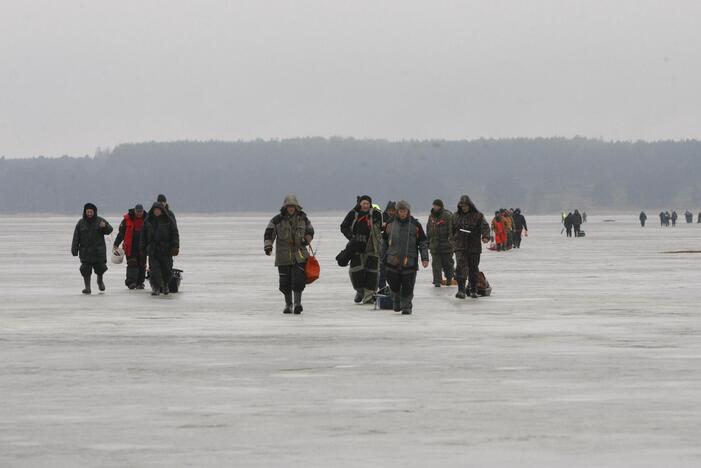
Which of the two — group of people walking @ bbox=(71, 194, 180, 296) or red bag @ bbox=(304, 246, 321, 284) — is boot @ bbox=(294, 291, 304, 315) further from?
group of people walking @ bbox=(71, 194, 180, 296)

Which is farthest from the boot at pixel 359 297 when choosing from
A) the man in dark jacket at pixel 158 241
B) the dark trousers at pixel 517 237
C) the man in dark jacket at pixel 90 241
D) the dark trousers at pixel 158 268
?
the dark trousers at pixel 517 237

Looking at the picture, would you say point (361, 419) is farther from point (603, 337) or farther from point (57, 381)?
point (603, 337)

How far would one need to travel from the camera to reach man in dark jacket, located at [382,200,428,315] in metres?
19.6

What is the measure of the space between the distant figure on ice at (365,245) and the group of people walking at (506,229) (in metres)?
25.3

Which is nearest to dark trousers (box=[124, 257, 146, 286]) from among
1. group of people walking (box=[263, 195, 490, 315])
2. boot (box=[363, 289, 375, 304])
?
group of people walking (box=[263, 195, 490, 315])

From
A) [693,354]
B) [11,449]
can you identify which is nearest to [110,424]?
[11,449]

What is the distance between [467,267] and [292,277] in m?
4.20

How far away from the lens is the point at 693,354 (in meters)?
13.8

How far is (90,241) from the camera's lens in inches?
955

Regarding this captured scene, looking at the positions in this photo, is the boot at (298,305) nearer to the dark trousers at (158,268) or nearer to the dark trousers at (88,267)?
the dark trousers at (158,268)

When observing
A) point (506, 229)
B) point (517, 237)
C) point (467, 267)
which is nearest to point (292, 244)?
point (467, 267)

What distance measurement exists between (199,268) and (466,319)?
1777cm

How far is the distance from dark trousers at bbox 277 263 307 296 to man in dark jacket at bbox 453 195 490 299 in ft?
11.9

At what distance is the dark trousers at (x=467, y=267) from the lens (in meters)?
22.8
